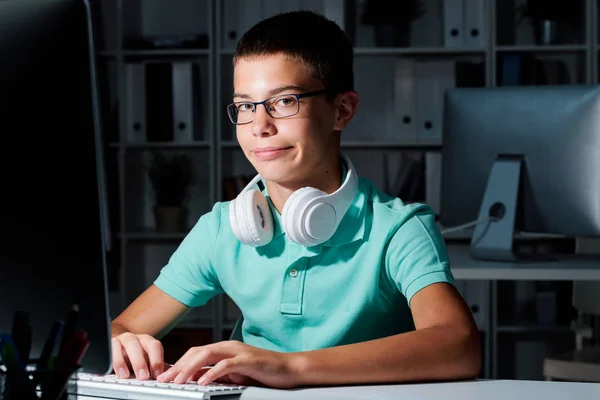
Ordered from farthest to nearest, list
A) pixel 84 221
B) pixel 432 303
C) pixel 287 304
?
pixel 287 304 → pixel 432 303 → pixel 84 221

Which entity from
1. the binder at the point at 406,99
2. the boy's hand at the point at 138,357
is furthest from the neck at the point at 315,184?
the binder at the point at 406,99

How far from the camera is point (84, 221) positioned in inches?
29.1

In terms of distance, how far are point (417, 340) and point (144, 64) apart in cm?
298

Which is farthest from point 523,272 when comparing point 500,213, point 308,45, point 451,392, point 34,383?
point 34,383

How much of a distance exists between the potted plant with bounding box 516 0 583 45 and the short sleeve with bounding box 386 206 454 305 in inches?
109

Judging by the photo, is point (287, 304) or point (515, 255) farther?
point (515, 255)

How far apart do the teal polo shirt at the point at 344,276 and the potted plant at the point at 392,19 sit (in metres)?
2.63

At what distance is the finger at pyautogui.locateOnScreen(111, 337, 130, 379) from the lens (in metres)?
0.97

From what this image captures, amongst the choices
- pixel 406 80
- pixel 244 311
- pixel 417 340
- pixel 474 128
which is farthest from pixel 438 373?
pixel 406 80

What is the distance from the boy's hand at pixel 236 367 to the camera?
871 mm

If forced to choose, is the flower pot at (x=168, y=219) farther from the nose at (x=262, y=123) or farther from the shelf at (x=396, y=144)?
the nose at (x=262, y=123)

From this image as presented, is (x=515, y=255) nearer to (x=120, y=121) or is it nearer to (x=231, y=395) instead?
(x=231, y=395)

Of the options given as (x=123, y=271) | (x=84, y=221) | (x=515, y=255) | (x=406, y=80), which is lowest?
(x=123, y=271)

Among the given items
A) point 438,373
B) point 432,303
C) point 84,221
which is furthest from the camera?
point 432,303
